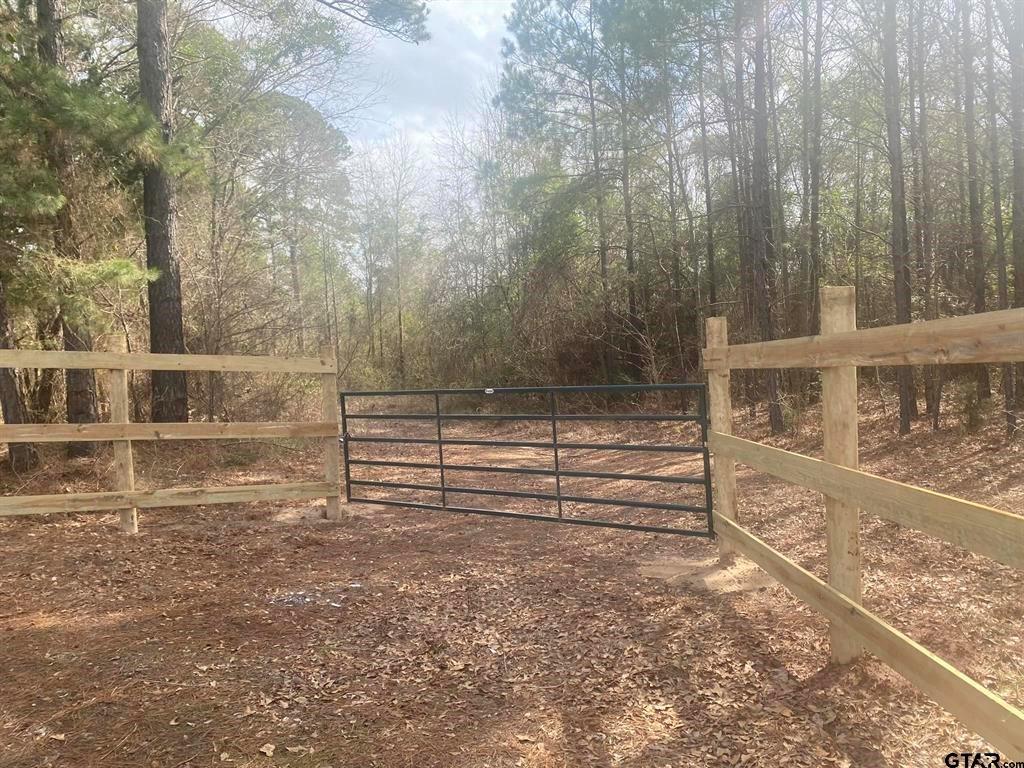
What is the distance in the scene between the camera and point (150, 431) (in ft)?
17.9

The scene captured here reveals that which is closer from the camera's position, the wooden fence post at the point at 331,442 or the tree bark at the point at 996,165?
the wooden fence post at the point at 331,442

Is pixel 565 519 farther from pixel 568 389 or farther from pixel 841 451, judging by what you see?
pixel 841 451

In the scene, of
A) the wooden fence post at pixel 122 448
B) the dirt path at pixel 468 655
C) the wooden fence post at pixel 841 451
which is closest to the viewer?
the dirt path at pixel 468 655

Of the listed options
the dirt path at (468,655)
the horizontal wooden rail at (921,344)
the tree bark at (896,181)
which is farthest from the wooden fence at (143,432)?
the tree bark at (896,181)

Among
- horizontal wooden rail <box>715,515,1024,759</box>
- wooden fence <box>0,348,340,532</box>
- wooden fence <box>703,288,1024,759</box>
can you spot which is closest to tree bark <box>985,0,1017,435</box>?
wooden fence <box>703,288,1024,759</box>

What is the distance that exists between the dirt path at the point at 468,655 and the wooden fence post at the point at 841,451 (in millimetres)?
277

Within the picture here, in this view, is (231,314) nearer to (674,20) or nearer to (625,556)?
(625,556)

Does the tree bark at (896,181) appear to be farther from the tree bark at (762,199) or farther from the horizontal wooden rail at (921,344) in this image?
the horizontal wooden rail at (921,344)

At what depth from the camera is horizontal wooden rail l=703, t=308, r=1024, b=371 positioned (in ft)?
6.02

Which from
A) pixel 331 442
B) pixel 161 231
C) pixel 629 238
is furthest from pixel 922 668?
pixel 629 238

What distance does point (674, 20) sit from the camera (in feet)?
38.0

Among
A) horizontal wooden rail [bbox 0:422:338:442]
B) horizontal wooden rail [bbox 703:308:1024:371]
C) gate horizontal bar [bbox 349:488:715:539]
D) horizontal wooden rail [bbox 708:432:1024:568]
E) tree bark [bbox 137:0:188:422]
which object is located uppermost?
tree bark [bbox 137:0:188:422]

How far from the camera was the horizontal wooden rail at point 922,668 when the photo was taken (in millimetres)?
1759

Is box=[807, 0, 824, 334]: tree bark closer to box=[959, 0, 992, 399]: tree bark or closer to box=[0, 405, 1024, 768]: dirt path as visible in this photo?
box=[959, 0, 992, 399]: tree bark
